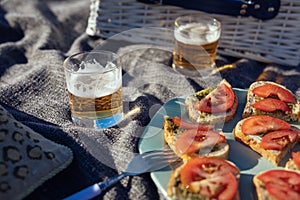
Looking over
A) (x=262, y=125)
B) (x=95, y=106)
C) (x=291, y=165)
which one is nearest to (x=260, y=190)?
(x=291, y=165)

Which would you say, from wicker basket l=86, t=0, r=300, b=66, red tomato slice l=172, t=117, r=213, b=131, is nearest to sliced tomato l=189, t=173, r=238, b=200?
red tomato slice l=172, t=117, r=213, b=131

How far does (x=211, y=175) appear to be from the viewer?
3.76ft

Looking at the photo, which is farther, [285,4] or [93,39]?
[93,39]

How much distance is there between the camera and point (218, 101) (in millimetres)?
1510

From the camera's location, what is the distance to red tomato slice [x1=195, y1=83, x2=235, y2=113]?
1.47 m

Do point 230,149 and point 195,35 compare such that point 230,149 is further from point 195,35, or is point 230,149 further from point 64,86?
point 64,86

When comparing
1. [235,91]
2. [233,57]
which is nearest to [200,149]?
[235,91]

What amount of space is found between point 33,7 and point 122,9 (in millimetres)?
608

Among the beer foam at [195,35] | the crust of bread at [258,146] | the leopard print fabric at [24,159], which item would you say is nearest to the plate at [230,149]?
the crust of bread at [258,146]

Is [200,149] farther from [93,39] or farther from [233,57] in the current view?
[93,39]

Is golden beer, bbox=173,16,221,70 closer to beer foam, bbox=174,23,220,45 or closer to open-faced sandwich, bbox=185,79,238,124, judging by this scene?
beer foam, bbox=174,23,220,45

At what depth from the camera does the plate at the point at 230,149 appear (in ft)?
3.95

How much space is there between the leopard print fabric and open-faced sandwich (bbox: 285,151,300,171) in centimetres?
63

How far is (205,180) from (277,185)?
0.61 ft
